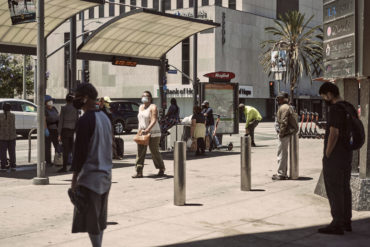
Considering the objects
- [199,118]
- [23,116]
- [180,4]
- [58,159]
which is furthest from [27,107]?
[180,4]

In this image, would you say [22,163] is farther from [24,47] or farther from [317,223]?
[317,223]

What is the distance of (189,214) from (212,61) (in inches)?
1923

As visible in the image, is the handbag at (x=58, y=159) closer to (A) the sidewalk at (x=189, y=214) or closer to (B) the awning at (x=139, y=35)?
(A) the sidewalk at (x=189, y=214)

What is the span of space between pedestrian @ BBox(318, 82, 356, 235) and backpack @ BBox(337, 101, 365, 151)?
3 centimetres

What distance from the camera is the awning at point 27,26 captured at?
13.7m

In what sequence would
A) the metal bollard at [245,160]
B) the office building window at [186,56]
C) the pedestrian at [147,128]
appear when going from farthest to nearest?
1. the office building window at [186,56]
2. the pedestrian at [147,128]
3. the metal bollard at [245,160]

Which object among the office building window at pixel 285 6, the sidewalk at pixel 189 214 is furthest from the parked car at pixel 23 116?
the office building window at pixel 285 6

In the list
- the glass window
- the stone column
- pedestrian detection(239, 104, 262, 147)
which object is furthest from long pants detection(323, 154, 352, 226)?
the glass window

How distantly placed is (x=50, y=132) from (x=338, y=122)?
918cm

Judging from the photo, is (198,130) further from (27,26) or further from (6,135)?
(6,135)

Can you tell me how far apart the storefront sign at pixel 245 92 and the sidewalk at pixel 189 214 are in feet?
153

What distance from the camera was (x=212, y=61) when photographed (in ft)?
185

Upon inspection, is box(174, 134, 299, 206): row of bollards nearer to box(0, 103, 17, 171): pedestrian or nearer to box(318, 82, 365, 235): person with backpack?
box(318, 82, 365, 235): person with backpack

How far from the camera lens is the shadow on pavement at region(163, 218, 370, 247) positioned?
6.36 m
